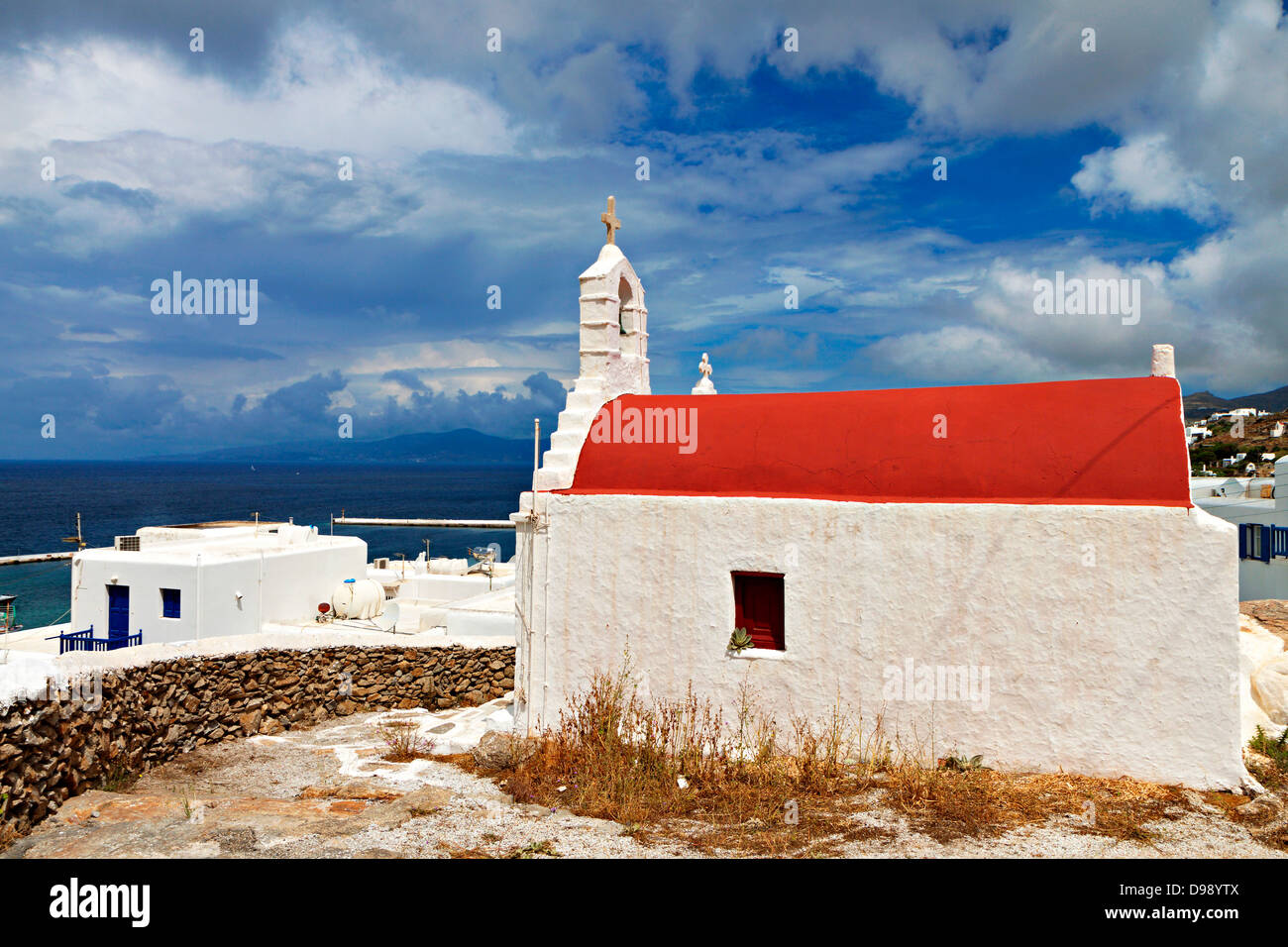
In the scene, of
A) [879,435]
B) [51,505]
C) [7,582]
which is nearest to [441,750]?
[879,435]

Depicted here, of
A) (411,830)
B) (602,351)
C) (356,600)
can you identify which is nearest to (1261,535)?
(602,351)

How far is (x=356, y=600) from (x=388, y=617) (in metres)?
1.23

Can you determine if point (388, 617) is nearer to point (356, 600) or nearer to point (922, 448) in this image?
point (356, 600)

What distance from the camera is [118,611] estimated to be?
837 inches

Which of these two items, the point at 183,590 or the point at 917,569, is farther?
the point at 183,590

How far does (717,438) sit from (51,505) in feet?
484

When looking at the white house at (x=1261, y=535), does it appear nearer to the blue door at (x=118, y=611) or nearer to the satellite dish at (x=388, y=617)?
the satellite dish at (x=388, y=617)

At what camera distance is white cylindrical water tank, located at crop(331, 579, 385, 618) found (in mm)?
23734

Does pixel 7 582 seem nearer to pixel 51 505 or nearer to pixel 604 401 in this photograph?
pixel 604 401

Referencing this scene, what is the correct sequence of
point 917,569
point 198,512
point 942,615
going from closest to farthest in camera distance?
point 942,615
point 917,569
point 198,512

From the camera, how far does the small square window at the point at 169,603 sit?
2078cm

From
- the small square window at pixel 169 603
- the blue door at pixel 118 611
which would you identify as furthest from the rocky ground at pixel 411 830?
the blue door at pixel 118 611

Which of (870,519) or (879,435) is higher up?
(879,435)

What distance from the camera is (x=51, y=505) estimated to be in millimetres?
123812
